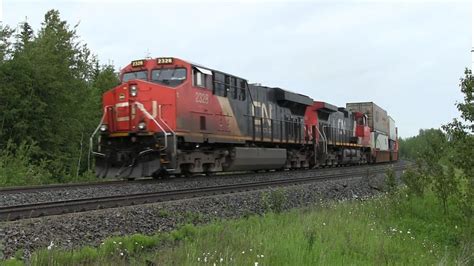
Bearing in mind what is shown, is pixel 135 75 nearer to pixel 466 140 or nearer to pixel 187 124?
pixel 187 124

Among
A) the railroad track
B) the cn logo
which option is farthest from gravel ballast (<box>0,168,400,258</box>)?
the cn logo

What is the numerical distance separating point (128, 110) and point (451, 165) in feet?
29.0

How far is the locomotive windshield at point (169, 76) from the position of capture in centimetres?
1420

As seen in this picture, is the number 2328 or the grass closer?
the grass

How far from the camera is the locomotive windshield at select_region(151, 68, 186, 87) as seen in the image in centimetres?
1420

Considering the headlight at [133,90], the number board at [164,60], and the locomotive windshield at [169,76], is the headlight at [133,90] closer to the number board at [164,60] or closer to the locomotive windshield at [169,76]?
the locomotive windshield at [169,76]

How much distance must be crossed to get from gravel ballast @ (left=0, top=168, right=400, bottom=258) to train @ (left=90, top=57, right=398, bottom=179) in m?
3.88

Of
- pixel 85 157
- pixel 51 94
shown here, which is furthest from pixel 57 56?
pixel 85 157

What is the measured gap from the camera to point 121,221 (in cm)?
669

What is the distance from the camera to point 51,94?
2323 cm

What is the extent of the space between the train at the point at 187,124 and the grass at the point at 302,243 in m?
5.73

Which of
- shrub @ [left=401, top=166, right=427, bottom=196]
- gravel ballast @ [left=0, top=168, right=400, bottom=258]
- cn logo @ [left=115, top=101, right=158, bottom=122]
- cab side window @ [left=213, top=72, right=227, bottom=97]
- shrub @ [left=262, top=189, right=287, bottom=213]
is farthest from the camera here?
cab side window @ [left=213, top=72, right=227, bottom=97]

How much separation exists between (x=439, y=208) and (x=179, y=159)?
703 cm

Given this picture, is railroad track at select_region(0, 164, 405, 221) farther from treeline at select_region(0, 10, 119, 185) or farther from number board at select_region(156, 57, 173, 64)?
treeline at select_region(0, 10, 119, 185)
